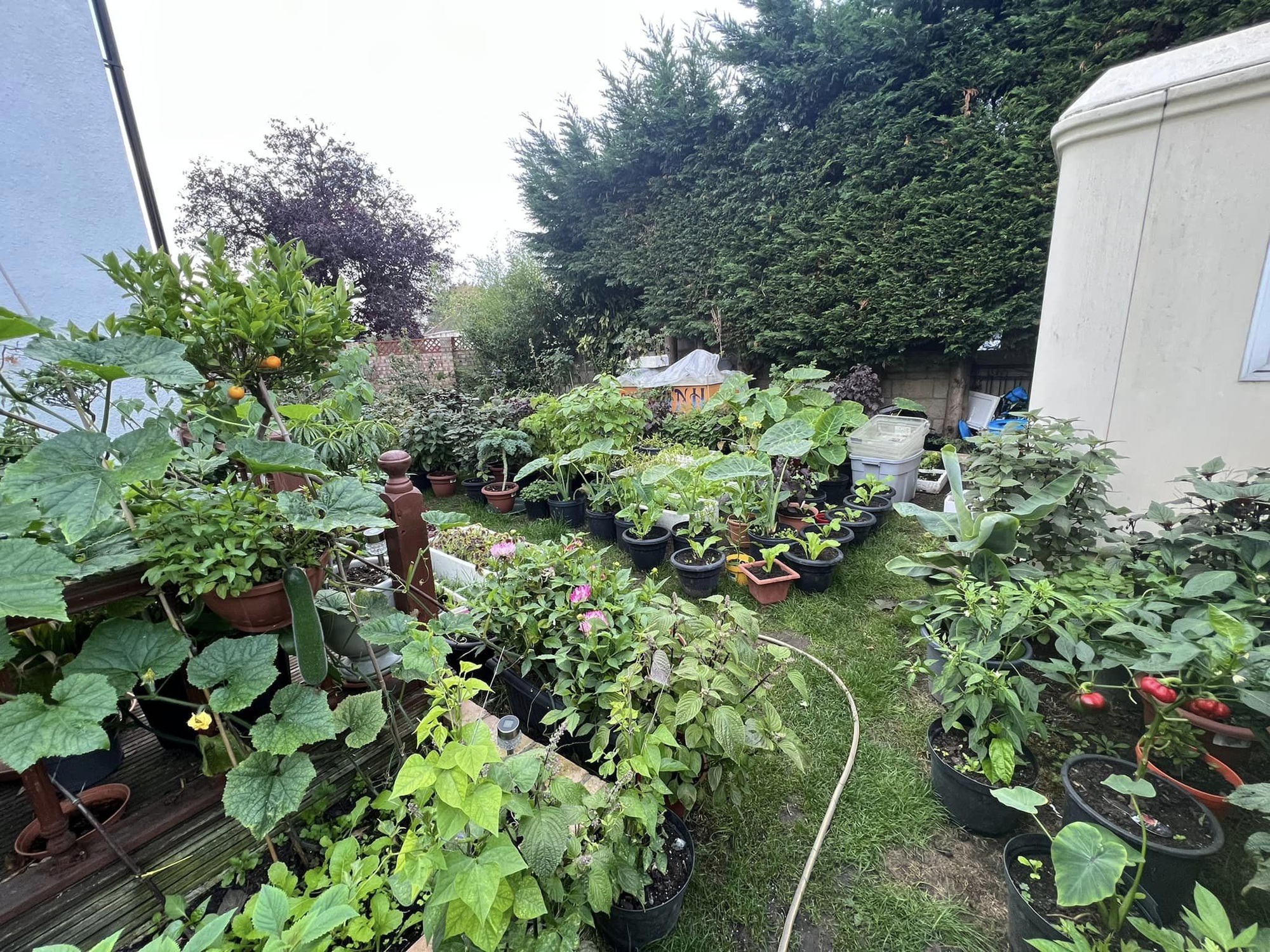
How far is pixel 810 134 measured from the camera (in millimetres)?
5621

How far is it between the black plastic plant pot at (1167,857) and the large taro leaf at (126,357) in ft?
7.28

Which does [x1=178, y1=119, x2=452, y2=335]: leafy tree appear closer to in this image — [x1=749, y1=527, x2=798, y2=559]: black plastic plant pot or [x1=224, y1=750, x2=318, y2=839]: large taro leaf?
[x1=749, y1=527, x2=798, y2=559]: black plastic plant pot

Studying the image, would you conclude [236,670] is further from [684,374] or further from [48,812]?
[684,374]

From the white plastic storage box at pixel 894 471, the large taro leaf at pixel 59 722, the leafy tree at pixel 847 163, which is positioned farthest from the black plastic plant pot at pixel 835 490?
the large taro leaf at pixel 59 722

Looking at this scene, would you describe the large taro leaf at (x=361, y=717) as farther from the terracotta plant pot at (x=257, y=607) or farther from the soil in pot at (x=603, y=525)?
the soil in pot at (x=603, y=525)

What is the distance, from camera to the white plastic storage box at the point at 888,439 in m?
3.81

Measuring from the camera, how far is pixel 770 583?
8.69 ft

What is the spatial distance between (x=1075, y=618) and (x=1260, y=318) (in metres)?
1.66

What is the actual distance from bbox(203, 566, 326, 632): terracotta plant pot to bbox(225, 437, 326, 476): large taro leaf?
29cm

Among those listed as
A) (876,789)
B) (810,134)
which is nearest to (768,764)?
(876,789)

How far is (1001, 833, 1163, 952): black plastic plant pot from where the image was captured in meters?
1.07

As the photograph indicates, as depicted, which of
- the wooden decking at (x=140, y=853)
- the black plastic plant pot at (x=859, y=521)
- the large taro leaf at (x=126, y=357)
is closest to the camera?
the large taro leaf at (x=126, y=357)

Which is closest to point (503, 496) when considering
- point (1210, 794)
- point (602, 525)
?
point (602, 525)

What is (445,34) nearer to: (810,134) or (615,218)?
(615,218)
